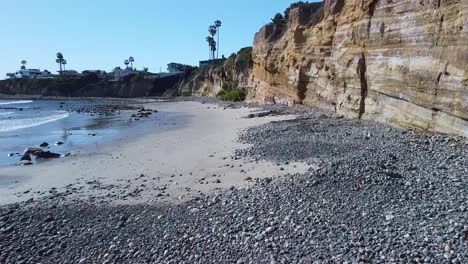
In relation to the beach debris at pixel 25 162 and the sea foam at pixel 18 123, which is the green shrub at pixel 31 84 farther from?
the beach debris at pixel 25 162

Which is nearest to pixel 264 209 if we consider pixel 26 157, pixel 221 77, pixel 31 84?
pixel 26 157

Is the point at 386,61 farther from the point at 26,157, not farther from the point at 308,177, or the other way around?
the point at 26,157

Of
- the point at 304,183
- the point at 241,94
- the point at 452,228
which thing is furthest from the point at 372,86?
the point at 241,94

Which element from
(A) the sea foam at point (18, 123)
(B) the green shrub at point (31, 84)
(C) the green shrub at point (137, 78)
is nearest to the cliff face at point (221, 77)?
(C) the green shrub at point (137, 78)

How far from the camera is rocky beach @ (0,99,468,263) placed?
5.92m

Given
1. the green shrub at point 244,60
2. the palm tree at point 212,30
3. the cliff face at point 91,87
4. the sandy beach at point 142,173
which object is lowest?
the sandy beach at point 142,173

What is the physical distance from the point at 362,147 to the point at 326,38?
15.1 metres

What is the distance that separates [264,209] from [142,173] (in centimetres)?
631

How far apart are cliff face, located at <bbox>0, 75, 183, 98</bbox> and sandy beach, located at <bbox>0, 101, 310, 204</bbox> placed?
8207 centimetres

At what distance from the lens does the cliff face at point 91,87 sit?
10166 cm

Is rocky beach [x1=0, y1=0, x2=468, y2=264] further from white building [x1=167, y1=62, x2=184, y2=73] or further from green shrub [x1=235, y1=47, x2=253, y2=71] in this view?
white building [x1=167, y1=62, x2=184, y2=73]

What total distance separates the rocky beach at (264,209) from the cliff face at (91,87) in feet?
287

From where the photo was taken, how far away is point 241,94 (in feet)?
179

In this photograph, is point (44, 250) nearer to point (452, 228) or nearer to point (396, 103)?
point (452, 228)
